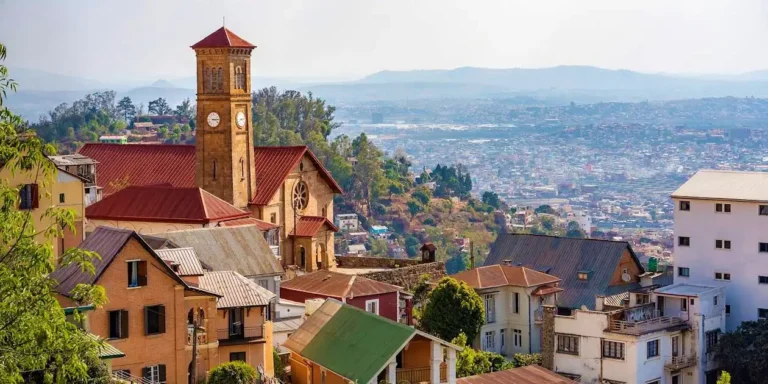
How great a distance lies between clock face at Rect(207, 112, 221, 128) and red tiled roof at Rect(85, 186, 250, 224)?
6130mm

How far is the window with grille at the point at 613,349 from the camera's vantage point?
53.2m

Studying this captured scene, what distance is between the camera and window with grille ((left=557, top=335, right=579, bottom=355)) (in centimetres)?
5441

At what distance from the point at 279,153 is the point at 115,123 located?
101903 millimetres

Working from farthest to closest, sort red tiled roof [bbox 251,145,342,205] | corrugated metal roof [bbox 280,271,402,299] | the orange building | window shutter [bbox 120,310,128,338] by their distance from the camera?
red tiled roof [bbox 251,145,342,205] < corrugated metal roof [bbox 280,271,402,299] < window shutter [bbox 120,310,128,338] < the orange building

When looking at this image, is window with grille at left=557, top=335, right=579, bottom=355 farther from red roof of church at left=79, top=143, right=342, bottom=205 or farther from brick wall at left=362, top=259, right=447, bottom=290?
red roof of church at left=79, top=143, right=342, bottom=205

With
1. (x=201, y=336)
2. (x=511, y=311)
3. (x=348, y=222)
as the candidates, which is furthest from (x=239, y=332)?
(x=348, y=222)

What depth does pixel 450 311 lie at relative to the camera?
53.8 metres

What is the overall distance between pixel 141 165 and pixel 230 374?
3880 centimetres

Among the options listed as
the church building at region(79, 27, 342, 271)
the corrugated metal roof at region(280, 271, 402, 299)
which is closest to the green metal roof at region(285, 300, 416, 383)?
the corrugated metal roof at region(280, 271, 402, 299)

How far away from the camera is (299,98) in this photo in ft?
521

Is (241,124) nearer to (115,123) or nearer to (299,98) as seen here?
(299,98)

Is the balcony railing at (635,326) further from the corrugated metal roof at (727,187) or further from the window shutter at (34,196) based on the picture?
the window shutter at (34,196)

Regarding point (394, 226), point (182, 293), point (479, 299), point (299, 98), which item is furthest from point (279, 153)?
point (299, 98)

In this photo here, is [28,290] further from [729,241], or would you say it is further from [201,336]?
[729,241]
